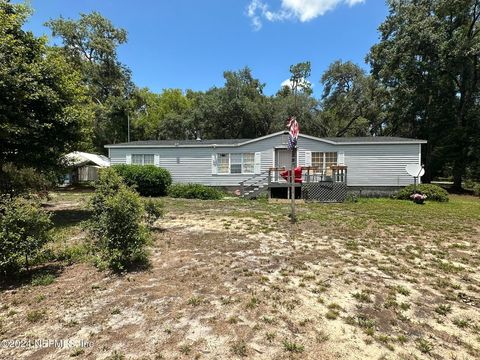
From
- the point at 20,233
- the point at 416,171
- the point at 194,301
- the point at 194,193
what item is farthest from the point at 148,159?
the point at 194,301

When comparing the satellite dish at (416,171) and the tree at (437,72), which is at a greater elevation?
the tree at (437,72)

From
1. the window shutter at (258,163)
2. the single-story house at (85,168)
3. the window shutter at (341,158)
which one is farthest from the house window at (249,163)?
the single-story house at (85,168)

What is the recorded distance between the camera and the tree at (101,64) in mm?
31219

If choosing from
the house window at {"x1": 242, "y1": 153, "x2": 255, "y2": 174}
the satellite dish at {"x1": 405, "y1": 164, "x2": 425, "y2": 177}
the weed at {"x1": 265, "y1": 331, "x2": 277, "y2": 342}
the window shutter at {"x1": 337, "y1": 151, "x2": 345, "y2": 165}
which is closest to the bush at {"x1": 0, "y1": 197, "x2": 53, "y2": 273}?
the weed at {"x1": 265, "y1": 331, "x2": 277, "y2": 342}

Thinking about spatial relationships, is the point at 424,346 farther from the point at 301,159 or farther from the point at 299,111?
the point at 299,111

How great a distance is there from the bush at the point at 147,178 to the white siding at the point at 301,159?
5.94 ft

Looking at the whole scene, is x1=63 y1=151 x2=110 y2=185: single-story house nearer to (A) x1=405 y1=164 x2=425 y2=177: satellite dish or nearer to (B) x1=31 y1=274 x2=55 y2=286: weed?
(B) x1=31 y1=274 x2=55 y2=286: weed

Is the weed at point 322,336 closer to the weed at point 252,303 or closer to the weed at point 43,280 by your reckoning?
the weed at point 252,303

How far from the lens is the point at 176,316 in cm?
365

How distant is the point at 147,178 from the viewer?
56.6 feet

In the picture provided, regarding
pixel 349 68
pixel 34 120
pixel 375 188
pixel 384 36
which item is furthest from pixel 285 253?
pixel 349 68

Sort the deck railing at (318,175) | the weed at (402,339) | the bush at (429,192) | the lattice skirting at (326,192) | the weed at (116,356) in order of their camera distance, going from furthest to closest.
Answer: the deck railing at (318,175) → the bush at (429,192) → the lattice skirting at (326,192) → the weed at (402,339) → the weed at (116,356)

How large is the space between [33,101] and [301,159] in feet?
44.6

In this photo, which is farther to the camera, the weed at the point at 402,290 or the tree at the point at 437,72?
the tree at the point at 437,72
